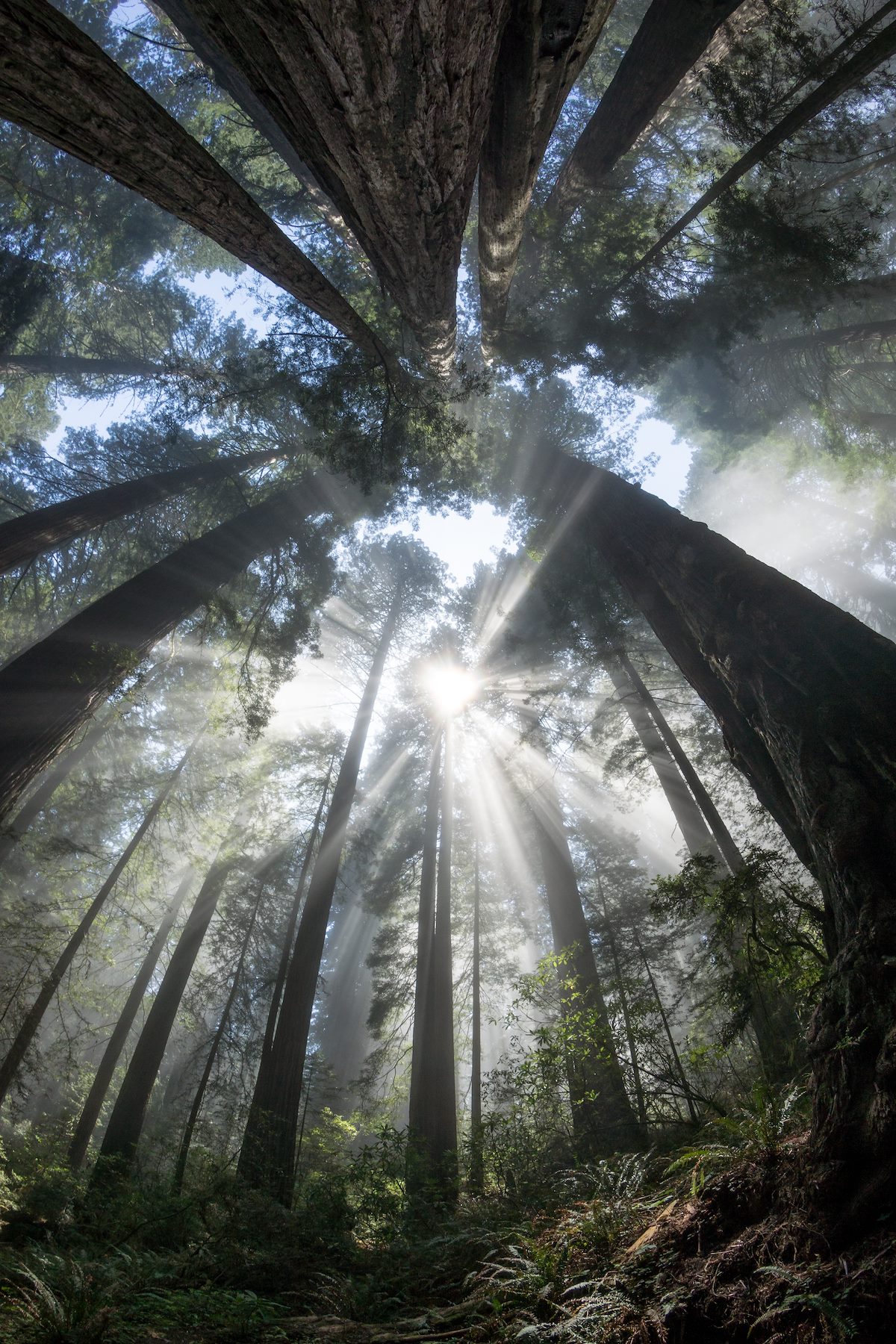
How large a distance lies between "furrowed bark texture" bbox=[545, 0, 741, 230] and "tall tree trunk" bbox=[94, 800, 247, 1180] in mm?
13142

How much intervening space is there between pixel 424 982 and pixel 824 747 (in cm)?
953

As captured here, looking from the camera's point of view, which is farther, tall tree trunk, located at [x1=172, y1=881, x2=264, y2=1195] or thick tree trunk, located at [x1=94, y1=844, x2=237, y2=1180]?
thick tree trunk, located at [x1=94, y1=844, x2=237, y2=1180]

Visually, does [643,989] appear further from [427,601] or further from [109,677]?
[427,601]

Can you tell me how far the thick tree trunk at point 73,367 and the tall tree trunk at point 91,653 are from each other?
24.3 feet

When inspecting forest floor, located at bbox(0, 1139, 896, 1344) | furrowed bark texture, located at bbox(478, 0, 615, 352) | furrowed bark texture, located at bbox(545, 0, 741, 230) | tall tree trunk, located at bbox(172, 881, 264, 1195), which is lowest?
forest floor, located at bbox(0, 1139, 896, 1344)

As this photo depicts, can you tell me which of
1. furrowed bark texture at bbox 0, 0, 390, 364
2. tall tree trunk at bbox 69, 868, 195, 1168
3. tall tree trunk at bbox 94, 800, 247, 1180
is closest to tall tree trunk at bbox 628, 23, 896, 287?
furrowed bark texture at bbox 0, 0, 390, 364

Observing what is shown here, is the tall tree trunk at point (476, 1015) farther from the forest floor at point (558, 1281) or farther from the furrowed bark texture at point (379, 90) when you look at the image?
the furrowed bark texture at point (379, 90)

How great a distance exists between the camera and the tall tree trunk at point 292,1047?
20.2ft

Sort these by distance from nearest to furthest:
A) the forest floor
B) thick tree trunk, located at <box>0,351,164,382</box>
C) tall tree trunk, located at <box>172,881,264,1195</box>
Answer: the forest floor, tall tree trunk, located at <box>172,881,264,1195</box>, thick tree trunk, located at <box>0,351,164,382</box>

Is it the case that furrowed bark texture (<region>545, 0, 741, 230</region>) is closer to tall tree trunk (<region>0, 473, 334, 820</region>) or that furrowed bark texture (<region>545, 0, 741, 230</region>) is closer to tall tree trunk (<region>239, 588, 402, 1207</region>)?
tall tree trunk (<region>0, 473, 334, 820</region>)

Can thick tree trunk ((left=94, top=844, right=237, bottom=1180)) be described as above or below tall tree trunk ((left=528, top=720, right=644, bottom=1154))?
above

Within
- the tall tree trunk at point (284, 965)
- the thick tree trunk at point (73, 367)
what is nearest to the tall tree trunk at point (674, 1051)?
the tall tree trunk at point (284, 965)

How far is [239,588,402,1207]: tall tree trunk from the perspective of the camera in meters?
6.17

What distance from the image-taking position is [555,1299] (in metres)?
2.09
